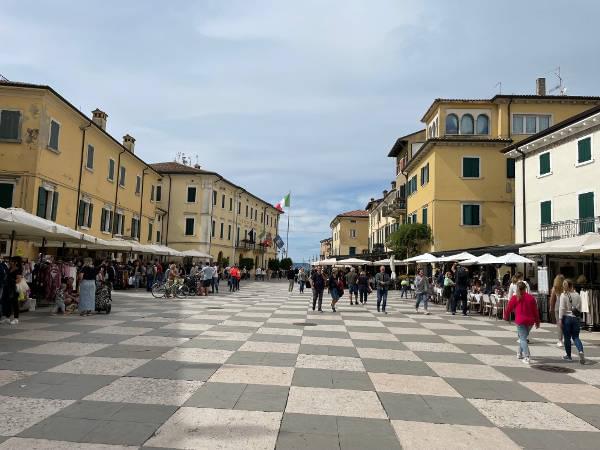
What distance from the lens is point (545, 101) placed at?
101 feet

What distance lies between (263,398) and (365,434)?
1541 mm

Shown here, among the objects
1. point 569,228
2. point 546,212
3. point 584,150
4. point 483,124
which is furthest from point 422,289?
point 483,124

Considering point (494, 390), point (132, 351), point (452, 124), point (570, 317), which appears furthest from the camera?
point (452, 124)

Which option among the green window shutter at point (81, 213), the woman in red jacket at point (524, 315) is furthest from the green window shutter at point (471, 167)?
the woman in red jacket at point (524, 315)

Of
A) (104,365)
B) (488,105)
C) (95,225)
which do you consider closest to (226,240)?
(95,225)

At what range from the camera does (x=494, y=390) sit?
653 cm

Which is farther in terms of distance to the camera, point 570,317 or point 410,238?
point 410,238

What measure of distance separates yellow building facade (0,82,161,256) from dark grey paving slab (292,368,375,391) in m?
18.2

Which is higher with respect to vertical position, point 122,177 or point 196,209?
point 196,209

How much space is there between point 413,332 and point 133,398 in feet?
27.8

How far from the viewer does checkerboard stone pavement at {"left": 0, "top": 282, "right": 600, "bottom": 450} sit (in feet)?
14.7

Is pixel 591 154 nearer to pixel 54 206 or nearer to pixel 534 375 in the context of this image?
pixel 534 375

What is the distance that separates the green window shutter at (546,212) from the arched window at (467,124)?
34.1ft

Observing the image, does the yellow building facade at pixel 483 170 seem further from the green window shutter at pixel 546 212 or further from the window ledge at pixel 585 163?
the window ledge at pixel 585 163
